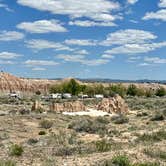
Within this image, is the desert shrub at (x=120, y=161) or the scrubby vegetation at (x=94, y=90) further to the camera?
the scrubby vegetation at (x=94, y=90)

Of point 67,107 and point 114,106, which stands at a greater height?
point 114,106

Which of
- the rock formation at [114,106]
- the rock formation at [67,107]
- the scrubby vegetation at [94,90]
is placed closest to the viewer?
the rock formation at [67,107]

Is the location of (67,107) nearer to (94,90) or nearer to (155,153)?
(155,153)

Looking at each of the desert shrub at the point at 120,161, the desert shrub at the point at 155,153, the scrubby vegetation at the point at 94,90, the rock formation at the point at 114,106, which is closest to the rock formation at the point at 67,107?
the rock formation at the point at 114,106

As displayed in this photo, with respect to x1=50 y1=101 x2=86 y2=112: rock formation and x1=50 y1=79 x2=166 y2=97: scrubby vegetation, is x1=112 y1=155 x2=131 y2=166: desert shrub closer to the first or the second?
x1=50 y1=101 x2=86 y2=112: rock formation

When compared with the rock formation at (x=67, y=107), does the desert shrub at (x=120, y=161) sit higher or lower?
higher

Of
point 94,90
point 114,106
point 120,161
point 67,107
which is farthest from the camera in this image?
point 94,90

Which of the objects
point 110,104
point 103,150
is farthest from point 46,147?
point 110,104

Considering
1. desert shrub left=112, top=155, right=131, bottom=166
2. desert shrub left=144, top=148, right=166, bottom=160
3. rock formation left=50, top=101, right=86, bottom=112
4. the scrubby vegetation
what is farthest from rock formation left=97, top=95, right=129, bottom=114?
the scrubby vegetation

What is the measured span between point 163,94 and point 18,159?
122 metres

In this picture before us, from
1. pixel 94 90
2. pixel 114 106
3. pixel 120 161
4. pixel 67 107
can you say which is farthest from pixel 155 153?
pixel 94 90

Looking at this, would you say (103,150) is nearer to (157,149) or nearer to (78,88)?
(157,149)

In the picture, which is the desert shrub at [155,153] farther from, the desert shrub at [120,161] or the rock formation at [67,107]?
the rock formation at [67,107]

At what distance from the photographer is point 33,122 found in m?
40.8
